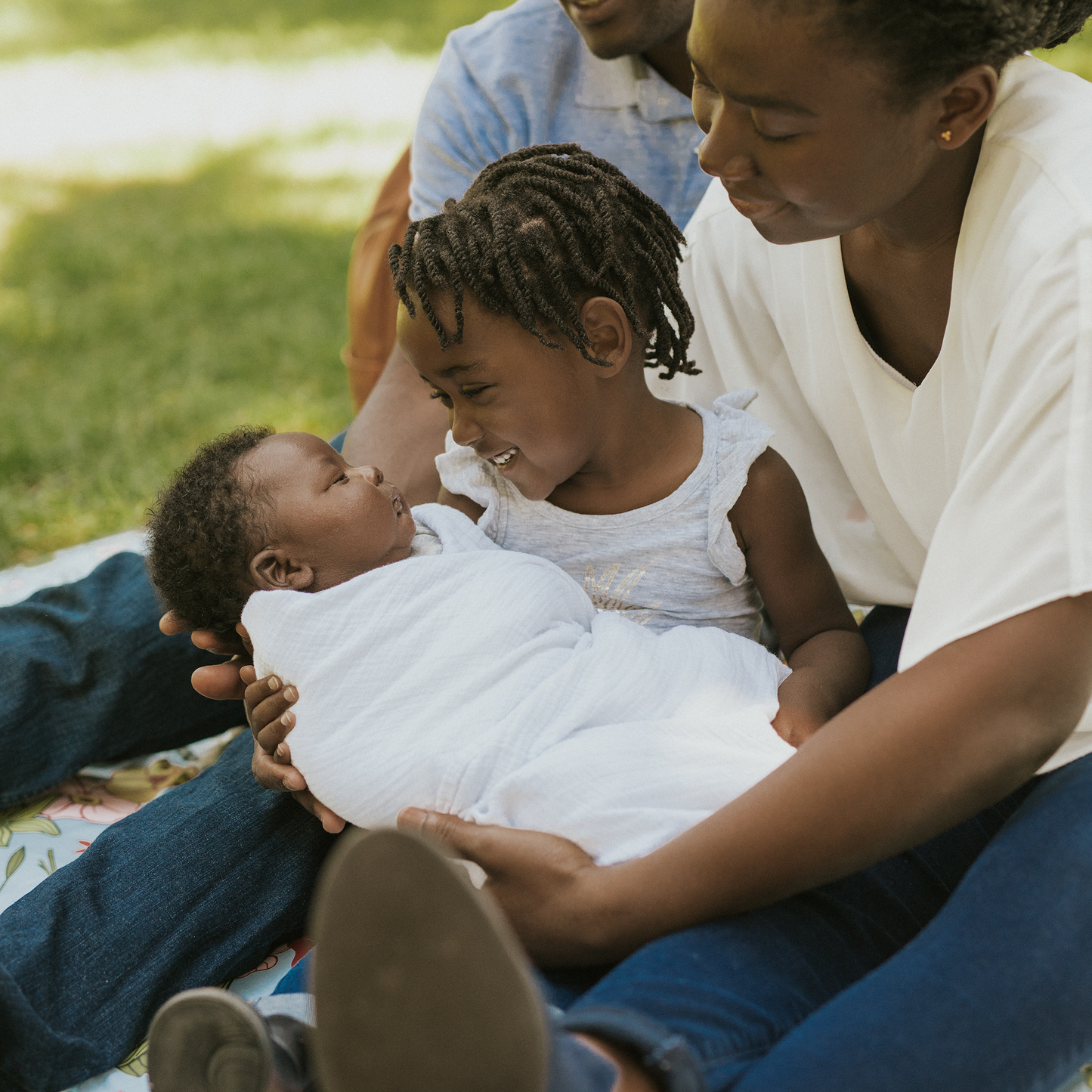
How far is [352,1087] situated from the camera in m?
1.07

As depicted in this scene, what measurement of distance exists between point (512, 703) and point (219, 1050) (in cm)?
50

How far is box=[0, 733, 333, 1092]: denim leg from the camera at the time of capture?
4.99ft

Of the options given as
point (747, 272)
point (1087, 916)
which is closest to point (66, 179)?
point (747, 272)

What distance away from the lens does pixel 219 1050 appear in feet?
4.00

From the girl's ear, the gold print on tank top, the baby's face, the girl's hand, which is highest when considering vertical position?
the girl's ear

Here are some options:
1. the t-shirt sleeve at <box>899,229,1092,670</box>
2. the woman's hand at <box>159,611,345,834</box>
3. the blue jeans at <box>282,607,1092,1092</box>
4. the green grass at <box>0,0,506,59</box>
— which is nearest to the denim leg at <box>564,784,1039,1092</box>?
the blue jeans at <box>282,607,1092,1092</box>

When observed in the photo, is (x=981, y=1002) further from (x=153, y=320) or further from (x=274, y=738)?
(x=153, y=320)

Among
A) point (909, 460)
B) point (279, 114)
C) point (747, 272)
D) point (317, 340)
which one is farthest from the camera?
point (279, 114)

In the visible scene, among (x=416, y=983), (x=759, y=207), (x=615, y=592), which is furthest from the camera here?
(x=615, y=592)

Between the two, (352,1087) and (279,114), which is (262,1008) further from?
(279,114)

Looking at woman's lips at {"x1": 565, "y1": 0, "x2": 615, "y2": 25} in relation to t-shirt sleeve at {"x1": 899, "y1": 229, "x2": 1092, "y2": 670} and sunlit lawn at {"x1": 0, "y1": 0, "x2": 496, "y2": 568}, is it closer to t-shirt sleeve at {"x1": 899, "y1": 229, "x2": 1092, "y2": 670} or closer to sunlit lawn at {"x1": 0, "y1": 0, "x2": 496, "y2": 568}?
t-shirt sleeve at {"x1": 899, "y1": 229, "x2": 1092, "y2": 670}

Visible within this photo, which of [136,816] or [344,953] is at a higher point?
[344,953]

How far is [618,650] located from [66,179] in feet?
19.8

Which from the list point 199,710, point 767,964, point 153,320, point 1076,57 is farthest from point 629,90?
point 1076,57
